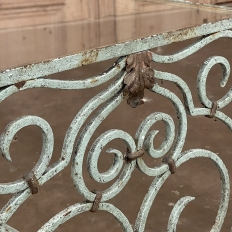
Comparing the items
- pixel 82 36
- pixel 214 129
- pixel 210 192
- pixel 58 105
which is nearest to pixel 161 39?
pixel 82 36

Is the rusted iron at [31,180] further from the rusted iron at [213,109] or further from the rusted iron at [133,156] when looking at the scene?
the rusted iron at [213,109]

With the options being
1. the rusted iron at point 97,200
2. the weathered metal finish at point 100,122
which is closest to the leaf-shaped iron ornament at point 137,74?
the weathered metal finish at point 100,122

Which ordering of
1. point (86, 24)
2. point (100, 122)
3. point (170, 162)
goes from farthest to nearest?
point (86, 24), point (170, 162), point (100, 122)

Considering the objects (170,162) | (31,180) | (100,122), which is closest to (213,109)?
(170,162)

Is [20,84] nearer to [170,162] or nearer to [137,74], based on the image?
[137,74]

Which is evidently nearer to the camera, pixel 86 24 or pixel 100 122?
pixel 100 122

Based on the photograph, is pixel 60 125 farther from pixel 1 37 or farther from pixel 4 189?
pixel 4 189

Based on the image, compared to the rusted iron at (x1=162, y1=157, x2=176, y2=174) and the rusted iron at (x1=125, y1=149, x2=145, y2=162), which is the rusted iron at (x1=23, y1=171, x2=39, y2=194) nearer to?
the rusted iron at (x1=125, y1=149, x2=145, y2=162)
